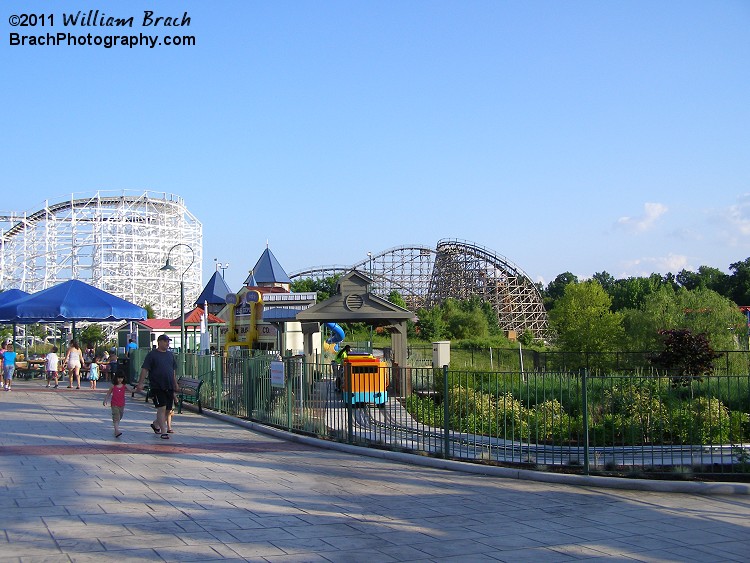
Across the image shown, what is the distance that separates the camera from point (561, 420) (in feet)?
37.4

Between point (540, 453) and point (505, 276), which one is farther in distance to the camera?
point (505, 276)

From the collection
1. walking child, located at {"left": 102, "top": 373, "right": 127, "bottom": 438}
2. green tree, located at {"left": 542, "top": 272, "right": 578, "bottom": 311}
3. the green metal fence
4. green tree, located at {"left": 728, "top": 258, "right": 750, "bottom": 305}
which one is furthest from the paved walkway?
green tree, located at {"left": 542, "top": 272, "right": 578, "bottom": 311}

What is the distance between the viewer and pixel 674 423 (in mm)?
10961

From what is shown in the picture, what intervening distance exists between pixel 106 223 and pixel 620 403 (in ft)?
220

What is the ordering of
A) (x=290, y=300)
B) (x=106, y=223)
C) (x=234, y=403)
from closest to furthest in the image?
(x=234, y=403)
(x=290, y=300)
(x=106, y=223)

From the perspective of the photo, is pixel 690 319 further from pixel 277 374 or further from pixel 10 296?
pixel 10 296

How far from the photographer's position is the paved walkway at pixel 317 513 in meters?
6.75

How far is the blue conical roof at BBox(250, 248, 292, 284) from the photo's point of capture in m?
43.1

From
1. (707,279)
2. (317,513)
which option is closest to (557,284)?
(707,279)

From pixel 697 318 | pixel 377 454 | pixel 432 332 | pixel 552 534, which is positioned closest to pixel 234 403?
pixel 377 454

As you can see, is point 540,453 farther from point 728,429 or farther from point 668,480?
point 728,429

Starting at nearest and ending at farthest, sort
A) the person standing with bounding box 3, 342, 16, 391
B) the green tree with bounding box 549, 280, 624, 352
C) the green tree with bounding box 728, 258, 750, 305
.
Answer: the person standing with bounding box 3, 342, 16, 391, the green tree with bounding box 549, 280, 624, 352, the green tree with bounding box 728, 258, 750, 305

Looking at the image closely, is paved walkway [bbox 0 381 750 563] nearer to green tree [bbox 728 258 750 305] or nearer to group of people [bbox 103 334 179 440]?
group of people [bbox 103 334 179 440]

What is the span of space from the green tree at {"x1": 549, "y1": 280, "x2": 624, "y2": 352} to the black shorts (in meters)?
32.0
